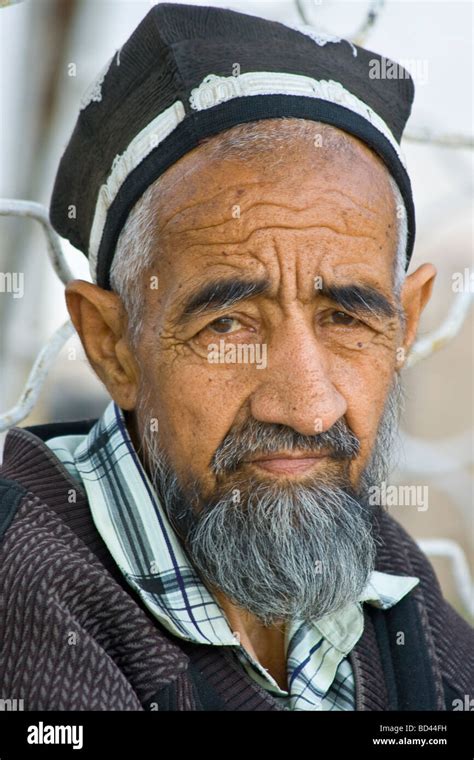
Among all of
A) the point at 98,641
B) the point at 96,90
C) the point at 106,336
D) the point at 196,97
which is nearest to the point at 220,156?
the point at 196,97

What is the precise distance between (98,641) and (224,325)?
28.1 inches

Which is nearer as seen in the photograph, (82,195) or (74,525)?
(74,525)

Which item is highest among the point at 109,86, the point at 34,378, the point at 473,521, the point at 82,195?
the point at 109,86

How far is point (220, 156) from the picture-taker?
198 cm

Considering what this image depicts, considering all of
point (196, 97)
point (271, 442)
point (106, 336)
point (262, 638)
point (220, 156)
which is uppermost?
point (196, 97)

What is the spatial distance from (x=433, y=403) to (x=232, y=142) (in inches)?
188

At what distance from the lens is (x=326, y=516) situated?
78.0 inches

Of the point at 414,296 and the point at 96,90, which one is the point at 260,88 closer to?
the point at 96,90

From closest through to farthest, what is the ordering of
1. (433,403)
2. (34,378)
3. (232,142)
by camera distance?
(232,142) < (34,378) < (433,403)

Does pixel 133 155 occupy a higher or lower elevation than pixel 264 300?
higher

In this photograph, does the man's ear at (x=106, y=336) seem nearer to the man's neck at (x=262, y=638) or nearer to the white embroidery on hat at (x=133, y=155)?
the white embroidery on hat at (x=133, y=155)

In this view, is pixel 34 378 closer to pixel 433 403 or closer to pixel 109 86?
pixel 109 86
